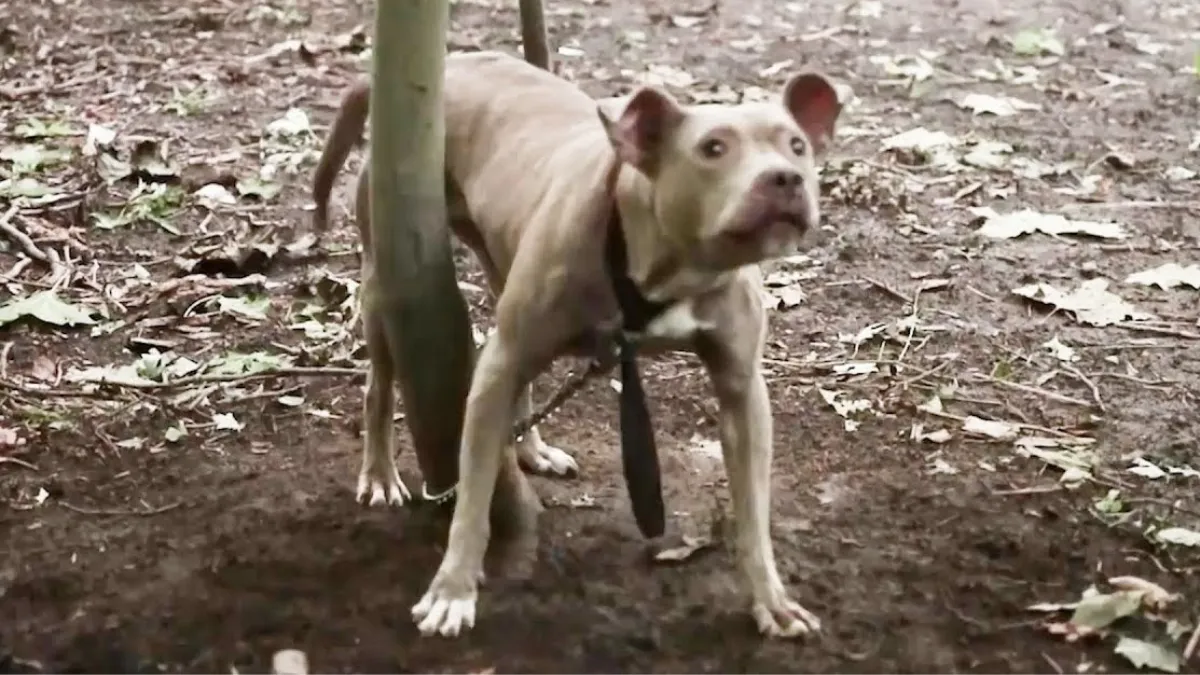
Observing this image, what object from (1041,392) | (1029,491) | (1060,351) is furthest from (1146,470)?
(1060,351)

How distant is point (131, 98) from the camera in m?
6.96

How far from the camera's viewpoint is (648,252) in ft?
9.39

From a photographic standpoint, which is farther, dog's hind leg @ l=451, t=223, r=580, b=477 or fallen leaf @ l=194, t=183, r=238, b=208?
fallen leaf @ l=194, t=183, r=238, b=208

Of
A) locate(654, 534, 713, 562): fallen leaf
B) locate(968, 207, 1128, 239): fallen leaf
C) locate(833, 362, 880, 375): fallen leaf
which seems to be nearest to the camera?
locate(654, 534, 713, 562): fallen leaf

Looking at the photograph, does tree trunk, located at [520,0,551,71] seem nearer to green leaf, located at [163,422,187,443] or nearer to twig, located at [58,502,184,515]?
green leaf, located at [163,422,187,443]

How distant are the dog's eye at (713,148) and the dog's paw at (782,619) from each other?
91 centimetres

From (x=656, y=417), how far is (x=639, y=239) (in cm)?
135

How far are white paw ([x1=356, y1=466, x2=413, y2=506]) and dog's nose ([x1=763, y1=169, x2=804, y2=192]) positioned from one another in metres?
1.40

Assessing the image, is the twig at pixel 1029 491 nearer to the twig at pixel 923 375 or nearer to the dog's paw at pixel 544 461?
the twig at pixel 923 375

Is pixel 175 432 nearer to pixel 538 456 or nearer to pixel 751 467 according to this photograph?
pixel 538 456

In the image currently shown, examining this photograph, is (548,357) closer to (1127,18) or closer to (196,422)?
(196,422)

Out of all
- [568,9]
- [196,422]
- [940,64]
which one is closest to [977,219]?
[940,64]

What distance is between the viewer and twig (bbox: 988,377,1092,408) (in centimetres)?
422

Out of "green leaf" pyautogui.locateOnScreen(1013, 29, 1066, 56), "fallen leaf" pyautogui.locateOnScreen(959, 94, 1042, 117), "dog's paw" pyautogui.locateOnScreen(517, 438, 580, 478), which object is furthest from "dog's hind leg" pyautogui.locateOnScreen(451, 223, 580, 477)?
"green leaf" pyautogui.locateOnScreen(1013, 29, 1066, 56)
